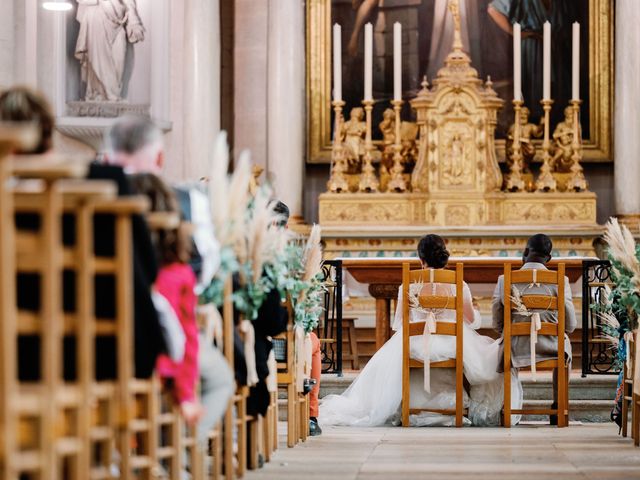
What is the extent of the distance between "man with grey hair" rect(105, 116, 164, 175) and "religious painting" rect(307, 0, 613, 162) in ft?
34.3

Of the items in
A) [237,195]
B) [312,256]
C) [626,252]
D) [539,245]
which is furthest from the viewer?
[539,245]

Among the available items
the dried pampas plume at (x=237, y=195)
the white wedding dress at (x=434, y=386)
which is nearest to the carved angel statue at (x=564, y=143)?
the white wedding dress at (x=434, y=386)

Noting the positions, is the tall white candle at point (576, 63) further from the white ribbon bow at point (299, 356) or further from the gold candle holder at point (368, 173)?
the white ribbon bow at point (299, 356)

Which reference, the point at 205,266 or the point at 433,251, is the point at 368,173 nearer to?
the point at 433,251

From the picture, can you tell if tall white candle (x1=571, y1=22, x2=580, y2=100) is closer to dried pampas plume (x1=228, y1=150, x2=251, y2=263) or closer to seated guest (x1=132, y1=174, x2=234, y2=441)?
dried pampas plume (x1=228, y1=150, x2=251, y2=263)

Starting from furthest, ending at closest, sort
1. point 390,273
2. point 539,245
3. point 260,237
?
point 390,273 < point 539,245 < point 260,237

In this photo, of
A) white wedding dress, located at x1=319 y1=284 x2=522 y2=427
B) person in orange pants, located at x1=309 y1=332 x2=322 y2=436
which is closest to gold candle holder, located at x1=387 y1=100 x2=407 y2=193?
white wedding dress, located at x1=319 y1=284 x2=522 y2=427

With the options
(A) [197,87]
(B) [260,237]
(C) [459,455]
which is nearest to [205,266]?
(B) [260,237]

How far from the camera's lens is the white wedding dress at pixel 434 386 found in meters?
10.0

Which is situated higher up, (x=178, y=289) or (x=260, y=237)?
(x=260, y=237)

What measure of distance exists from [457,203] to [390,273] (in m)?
2.25

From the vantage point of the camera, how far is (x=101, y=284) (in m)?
4.38

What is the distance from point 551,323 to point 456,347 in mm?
678

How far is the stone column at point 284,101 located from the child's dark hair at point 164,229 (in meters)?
9.84
